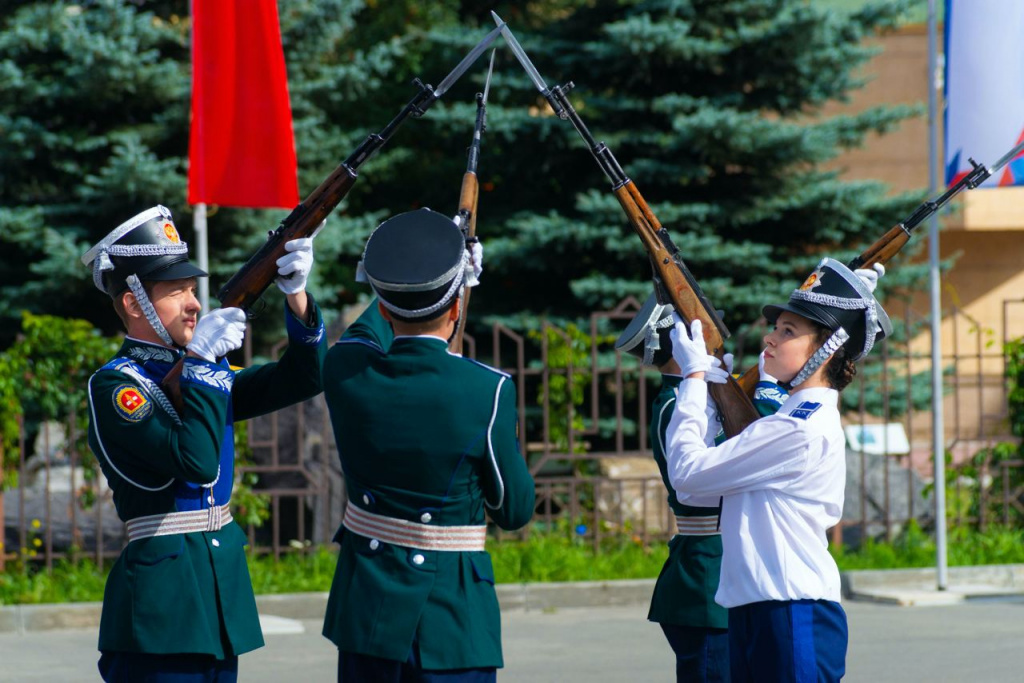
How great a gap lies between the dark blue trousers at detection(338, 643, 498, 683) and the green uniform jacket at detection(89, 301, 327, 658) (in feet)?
1.55

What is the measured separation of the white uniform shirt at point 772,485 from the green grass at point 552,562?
5.89 metres

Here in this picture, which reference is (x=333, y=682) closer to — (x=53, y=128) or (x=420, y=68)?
(x=53, y=128)

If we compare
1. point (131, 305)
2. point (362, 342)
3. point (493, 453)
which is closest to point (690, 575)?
point (493, 453)

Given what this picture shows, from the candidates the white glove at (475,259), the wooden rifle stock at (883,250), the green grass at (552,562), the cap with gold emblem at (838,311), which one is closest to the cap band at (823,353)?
the cap with gold emblem at (838,311)

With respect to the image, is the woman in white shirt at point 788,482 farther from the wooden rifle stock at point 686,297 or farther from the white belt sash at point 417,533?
the white belt sash at point 417,533

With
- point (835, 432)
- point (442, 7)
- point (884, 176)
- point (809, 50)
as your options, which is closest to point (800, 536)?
point (835, 432)

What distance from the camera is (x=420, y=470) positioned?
370cm

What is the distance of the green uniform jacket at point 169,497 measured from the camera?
398cm

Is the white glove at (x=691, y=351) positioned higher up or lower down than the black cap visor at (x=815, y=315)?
lower down

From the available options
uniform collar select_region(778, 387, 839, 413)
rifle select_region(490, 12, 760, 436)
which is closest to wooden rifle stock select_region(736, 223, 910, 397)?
rifle select_region(490, 12, 760, 436)

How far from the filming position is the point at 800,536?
3.92 m

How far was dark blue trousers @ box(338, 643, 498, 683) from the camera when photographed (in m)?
3.71

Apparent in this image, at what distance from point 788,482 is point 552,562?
20.2 ft

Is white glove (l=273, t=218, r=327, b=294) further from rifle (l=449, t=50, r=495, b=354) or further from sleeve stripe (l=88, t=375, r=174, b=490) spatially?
sleeve stripe (l=88, t=375, r=174, b=490)
